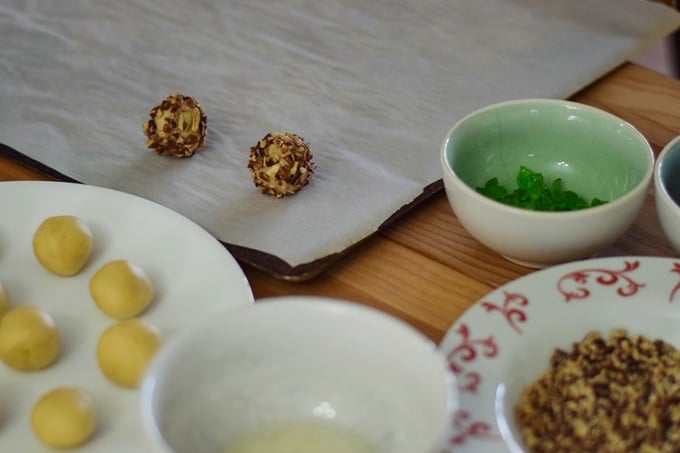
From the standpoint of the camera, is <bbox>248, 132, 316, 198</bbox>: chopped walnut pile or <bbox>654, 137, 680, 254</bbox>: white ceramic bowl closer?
<bbox>654, 137, 680, 254</bbox>: white ceramic bowl

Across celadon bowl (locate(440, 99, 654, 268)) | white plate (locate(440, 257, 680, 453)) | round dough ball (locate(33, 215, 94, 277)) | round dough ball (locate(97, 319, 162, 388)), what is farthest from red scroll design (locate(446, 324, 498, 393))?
round dough ball (locate(33, 215, 94, 277))

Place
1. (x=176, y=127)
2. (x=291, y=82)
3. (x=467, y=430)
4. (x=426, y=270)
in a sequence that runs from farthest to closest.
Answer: (x=291, y=82) → (x=176, y=127) → (x=426, y=270) → (x=467, y=430)

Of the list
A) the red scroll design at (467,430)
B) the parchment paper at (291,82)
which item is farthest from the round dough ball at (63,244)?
the red scroll design at (467,430)

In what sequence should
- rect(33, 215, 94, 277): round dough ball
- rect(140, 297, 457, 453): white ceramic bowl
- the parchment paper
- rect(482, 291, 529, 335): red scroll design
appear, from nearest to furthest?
rect(140, 297, 457, 453): white ceramic bowl → rect(482, 291, 529, 335): red scroll design → rect(33, 215, 94, 277): round dough ball → the parchment paper

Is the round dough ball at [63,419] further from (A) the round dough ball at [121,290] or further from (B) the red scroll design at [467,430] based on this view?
(B) the red scroll design at [467,430]

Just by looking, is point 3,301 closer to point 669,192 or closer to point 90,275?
point 90,275

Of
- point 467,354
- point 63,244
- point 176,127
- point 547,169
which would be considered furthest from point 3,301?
point 547,169

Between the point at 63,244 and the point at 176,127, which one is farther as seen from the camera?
the point at 176,127

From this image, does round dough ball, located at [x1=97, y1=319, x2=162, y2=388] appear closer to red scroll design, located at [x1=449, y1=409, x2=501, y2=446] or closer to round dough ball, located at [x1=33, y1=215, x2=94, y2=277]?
round dough ball, located at [x1=33, y1=215, x2=94, y2=277]
